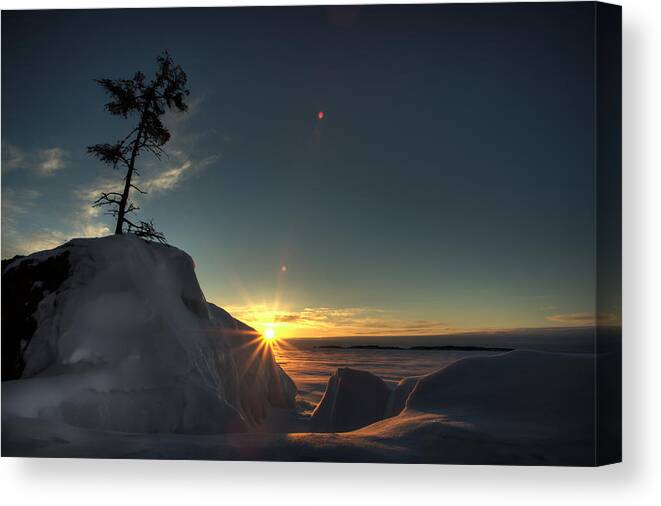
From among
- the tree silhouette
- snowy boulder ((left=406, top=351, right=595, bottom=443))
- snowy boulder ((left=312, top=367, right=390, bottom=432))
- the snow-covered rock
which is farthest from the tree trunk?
snowy boulder ((left=406, top=351, right=595, bottom=443))

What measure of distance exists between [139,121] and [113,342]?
7.96ft

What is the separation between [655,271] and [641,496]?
2.09 meters

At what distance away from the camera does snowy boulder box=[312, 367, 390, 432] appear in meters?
6.43

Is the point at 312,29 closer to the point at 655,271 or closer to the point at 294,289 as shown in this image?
the point at 294,289

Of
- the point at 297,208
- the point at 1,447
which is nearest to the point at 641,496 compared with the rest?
the point at 297,208

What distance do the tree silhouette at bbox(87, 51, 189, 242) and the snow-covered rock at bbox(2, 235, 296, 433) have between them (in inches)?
12.6

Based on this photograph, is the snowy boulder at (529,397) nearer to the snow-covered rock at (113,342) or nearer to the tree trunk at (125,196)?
the snow-covered rock at (113,342)

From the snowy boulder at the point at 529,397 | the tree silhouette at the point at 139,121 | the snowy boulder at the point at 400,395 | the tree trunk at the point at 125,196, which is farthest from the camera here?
the tree trunk at the point at 125,196

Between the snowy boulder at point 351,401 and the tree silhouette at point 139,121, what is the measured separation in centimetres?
244

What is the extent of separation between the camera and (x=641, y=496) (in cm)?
570

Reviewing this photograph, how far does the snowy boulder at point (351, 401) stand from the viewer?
6.43m

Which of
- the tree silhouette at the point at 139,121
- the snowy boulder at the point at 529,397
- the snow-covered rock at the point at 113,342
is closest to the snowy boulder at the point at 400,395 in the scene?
the snowy boulder at the point at 529,397

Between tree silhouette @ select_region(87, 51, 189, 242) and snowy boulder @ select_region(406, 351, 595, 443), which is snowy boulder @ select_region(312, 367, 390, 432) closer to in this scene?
snowy boulder @ select_region(406, 351, 595, 443)

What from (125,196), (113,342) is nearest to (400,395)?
(113,342)
